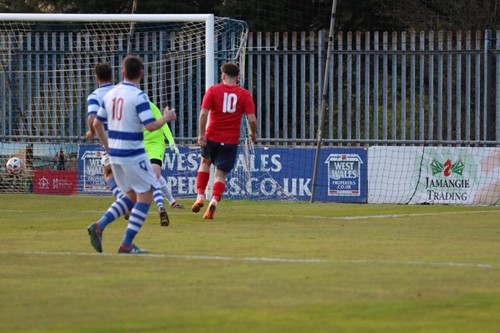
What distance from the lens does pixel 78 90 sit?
2633 centimetres

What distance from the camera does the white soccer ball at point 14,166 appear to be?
2484 centimetres

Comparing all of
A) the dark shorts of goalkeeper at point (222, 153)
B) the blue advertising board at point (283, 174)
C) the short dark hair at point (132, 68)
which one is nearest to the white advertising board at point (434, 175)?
the blue advertising board at point (283, 174)

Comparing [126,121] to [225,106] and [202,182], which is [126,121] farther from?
[202,182]

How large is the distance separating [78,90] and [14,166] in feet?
7.58

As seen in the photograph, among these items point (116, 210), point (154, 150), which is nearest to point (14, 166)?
point (154, 150)

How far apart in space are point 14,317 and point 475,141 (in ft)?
53.2

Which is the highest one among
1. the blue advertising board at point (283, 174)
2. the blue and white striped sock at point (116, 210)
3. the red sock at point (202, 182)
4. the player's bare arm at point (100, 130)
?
the player's bare arm at point (100, 130)

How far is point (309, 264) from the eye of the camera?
11438 mm

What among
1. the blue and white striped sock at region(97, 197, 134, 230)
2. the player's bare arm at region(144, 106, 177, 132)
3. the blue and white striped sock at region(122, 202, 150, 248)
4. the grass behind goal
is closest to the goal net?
the grass behind goal

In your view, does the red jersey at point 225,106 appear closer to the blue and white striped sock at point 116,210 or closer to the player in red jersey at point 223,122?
the player in red jersey at point 223,122

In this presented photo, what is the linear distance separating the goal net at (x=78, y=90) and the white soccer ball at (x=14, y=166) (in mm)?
493

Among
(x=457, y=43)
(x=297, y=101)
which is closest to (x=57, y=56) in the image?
(x=297, y=101)

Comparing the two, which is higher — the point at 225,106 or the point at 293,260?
the point at 225,106

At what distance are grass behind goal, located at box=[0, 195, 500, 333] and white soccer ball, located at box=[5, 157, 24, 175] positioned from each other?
24.6 feet
